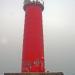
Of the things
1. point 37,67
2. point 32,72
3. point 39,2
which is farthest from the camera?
point 39,2

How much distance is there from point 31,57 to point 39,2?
19.2 feet

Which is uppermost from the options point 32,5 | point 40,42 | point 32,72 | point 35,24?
point 32,5

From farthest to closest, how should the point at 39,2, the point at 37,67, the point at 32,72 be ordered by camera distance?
the point at 39,2
the point at 37,67
the point at 32,72

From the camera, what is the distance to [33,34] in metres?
22.8

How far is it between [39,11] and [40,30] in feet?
6.49

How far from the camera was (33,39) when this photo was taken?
22.6 metres

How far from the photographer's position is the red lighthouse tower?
22141 millimetres

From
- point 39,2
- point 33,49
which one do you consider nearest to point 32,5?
point 39,2

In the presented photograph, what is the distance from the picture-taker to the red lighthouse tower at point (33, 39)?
72.6 feet

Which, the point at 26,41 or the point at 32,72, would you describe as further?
the point at 26,41

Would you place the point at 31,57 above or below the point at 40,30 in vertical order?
below

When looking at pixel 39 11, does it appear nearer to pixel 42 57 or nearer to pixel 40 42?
pixel 40 42

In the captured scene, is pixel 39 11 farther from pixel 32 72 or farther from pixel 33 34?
pixel 32 72

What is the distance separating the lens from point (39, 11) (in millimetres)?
23438
